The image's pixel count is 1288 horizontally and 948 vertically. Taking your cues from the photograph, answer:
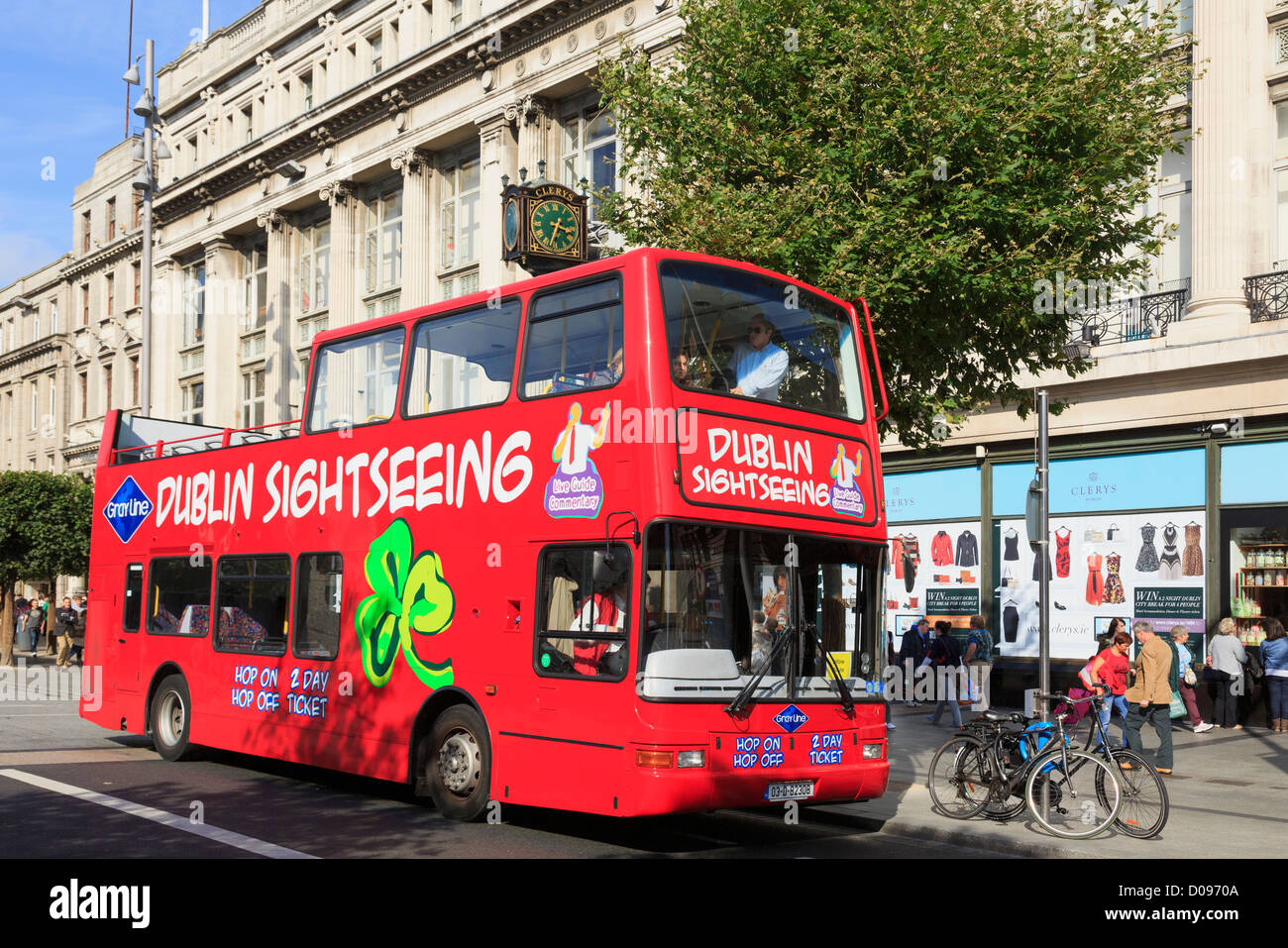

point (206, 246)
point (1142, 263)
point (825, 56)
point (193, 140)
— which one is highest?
point (193, 140)

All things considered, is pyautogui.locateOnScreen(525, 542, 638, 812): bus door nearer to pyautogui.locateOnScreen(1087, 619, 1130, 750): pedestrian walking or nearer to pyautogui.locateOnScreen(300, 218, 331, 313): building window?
pyautogui.locateOnScreen(1087, 619, 1130, 750): pedestrian walking

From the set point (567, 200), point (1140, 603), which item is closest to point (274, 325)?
point (567, 200)

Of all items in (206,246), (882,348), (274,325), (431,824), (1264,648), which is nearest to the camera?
(431,824)

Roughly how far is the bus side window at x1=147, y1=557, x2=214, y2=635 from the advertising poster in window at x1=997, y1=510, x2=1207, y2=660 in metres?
12.4

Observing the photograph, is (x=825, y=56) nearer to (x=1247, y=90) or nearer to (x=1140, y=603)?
(x=1247, y=90)

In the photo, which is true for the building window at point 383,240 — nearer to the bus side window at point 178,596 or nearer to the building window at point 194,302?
the building window at point 194,302

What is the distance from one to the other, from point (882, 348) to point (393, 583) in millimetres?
5805

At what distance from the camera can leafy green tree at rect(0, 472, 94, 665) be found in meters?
37.7

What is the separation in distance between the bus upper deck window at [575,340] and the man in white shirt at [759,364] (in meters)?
0.94

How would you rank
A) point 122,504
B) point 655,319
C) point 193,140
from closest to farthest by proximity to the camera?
1. point 655,319
2. point 122,504
3. point 193,140

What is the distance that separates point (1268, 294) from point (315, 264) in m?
29.4

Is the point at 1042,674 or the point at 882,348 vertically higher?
the point at 882,348

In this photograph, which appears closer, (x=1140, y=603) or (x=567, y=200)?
(x=1140, y=603)

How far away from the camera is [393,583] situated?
39.1 ft
